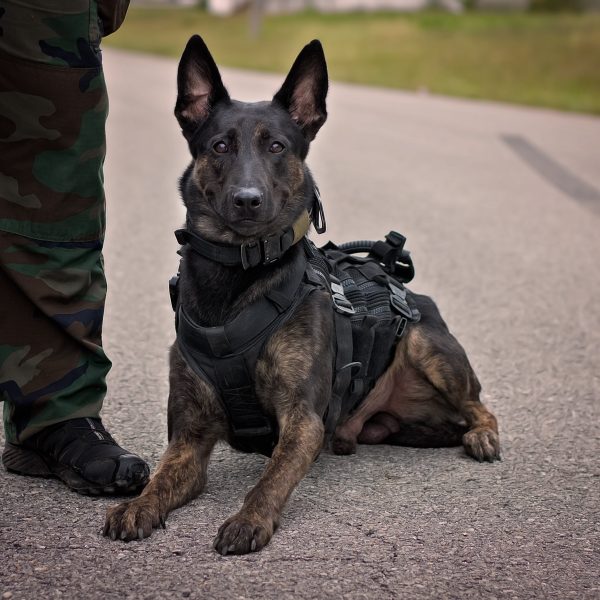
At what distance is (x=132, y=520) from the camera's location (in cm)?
334

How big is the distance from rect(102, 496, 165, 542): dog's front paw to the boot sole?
8.6 inches

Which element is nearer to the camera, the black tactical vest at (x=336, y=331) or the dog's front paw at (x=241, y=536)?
the dog's front paw at (x=241, y=536)

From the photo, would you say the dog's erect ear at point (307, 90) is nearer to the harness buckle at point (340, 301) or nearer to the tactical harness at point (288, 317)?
the tactical harness at point (288, 317)

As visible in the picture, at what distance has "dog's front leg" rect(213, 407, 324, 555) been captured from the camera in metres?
3.27

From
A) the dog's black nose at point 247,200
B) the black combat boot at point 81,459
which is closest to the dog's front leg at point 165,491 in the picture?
the black combat boot at point 81,459

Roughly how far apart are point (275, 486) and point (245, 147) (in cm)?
127

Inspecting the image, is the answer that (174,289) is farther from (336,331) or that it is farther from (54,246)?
(336,331)

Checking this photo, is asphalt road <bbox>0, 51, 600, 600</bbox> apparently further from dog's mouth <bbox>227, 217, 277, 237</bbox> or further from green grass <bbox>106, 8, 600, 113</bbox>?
green grass <bbox>106, 8, 600, 113</bbox>

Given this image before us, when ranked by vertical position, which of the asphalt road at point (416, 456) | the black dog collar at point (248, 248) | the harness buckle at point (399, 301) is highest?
the black dog collar at point (248, 248)

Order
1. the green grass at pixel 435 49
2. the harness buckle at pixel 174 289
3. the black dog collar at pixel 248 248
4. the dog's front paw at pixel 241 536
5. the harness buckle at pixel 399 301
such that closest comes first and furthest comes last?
the dog's front paw at pixel 241 536, the black dog collar at pixel 248 248, the harness buckle at pixel 174 289, the harness buckle at pixel 399 301, the green grass at pixel 435 49

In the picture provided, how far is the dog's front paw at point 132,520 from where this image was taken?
10.9 feet

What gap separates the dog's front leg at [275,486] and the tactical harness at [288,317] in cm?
17

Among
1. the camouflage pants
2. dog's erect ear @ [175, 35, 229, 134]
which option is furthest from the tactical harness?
dog's erect ear @ [175, 35, 229, 134]

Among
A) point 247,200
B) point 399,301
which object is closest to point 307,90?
point 247,200
